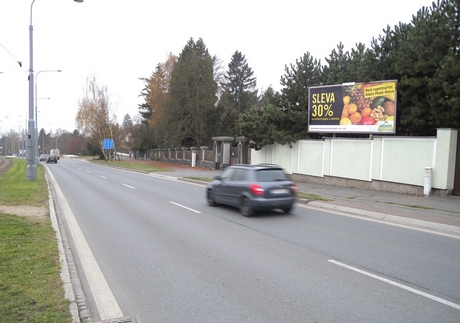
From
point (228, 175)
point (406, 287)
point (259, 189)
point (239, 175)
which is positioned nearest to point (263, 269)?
point (406, 287)

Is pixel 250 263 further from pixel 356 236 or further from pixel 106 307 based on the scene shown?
pixel 356 236

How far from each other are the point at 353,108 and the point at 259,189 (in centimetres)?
1071

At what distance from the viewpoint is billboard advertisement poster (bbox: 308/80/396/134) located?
1786cm

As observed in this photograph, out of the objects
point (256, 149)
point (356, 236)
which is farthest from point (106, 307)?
point (256, 149)

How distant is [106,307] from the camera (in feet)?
15.4

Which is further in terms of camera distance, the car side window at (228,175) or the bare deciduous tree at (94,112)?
the bare deciduous tree at (94,112)

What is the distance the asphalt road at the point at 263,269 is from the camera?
4574 mm

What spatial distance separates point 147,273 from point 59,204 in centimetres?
923

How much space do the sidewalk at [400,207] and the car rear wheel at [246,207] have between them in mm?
3423

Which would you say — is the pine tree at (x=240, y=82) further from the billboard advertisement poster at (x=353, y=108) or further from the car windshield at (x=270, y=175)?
the car windshield at (x=270, y=175)

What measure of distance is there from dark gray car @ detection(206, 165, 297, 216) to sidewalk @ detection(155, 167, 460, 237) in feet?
8.13

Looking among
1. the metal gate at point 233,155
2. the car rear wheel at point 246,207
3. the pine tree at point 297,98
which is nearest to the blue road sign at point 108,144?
the metal gate at point 233,155

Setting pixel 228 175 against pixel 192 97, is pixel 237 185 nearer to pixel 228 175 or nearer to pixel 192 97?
pixel 228 175

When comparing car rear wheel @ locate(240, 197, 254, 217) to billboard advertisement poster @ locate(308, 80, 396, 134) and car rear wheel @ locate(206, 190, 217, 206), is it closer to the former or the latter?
car rear wheel @ locate(206, 190, 217, 206)
